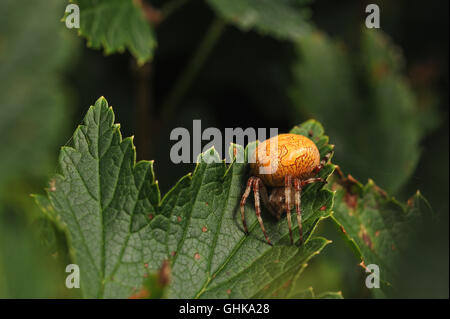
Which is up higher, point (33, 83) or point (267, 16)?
point (267, 16)

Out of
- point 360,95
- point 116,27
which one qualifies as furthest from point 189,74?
point 360,95

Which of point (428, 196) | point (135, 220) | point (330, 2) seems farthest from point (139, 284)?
point (330, 2)

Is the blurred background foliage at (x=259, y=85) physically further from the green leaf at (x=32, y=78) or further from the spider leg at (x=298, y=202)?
the spider leg at (x=298, y=202)

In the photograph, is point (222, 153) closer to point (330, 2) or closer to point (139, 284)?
point (139, 284)

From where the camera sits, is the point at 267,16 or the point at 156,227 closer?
A: the point at 156,227

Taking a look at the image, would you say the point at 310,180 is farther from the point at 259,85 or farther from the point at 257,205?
the point at 259,85
